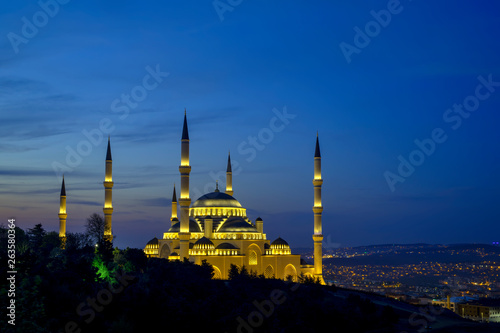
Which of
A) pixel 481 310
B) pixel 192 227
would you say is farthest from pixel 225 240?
pixel 481 310

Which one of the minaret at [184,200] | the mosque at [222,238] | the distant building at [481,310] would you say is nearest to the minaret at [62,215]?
the mosque at [222,238]

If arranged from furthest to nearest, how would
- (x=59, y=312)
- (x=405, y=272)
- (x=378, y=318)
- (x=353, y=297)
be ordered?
1. (x=405, y=272)
2. (x=353, y=297)
3. (x=378, y=318)
4. (x=59, y=312)

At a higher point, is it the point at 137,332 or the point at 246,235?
the point at 246,235

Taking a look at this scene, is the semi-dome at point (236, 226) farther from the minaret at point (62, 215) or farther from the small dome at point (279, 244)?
the minaret at point (62, 215)

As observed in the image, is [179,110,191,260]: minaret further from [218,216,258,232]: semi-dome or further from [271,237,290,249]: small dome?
[271,237,290,249]: small dome

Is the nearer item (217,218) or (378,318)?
(378,318)

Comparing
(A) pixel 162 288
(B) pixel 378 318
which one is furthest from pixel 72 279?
(B) pixel 378 318

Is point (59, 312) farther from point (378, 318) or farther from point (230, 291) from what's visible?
point (378, 318)
